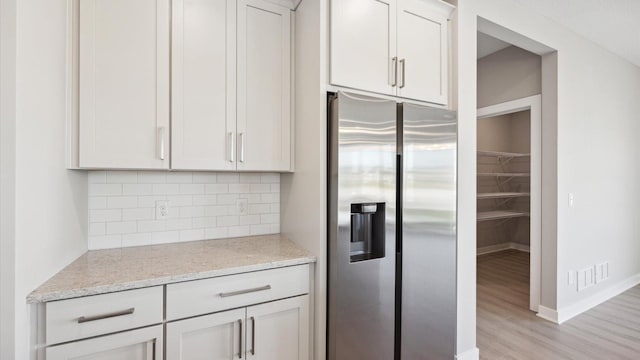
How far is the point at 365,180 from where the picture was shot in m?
1.53

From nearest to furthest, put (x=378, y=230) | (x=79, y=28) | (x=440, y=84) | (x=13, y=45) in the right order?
(x=13, y=45)
(x=79, y=28)
(x=378, y=230)
(x=440, y=84)

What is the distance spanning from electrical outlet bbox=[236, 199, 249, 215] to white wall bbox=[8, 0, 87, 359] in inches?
34.2

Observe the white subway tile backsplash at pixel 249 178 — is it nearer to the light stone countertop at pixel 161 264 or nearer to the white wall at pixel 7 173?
the light stone countertop at pixel 161 264

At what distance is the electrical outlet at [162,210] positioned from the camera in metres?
1.77

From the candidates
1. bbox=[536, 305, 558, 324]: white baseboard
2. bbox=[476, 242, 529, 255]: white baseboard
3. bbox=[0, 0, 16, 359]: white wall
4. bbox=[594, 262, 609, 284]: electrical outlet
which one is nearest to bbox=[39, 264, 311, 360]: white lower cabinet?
bbox=[0, 0, 16, 359]: white wall

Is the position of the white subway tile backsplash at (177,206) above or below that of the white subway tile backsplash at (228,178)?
below

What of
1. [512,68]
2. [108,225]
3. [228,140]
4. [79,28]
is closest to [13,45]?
[79,28]

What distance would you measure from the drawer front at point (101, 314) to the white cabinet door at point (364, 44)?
4.48 ft

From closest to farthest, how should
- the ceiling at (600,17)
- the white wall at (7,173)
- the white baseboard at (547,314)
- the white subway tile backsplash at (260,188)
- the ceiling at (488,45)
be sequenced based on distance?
the white wall at (7,173)
the white subway tile backsplash at (260,188)
the ceiling at (600,17)
the white baseboard at (547,314)
the ceiling at (488,45)

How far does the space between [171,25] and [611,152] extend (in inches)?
176

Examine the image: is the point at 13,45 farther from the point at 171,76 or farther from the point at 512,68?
the point at 512,68

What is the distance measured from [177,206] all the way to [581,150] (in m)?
3.70

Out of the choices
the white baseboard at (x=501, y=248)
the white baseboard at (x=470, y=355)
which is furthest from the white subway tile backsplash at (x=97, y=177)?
the white baseboard at (x=501, y=248)

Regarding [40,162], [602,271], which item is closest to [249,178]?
[40,162]
